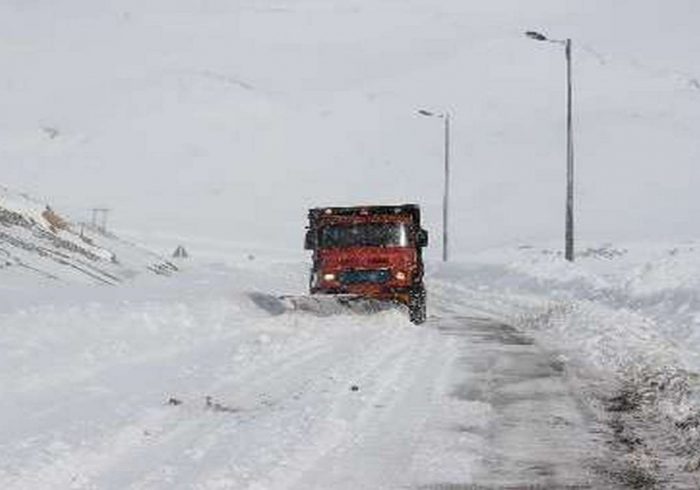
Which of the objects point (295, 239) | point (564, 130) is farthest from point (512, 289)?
point (564, 130)

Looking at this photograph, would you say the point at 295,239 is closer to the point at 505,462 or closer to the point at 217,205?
the point at 217,205

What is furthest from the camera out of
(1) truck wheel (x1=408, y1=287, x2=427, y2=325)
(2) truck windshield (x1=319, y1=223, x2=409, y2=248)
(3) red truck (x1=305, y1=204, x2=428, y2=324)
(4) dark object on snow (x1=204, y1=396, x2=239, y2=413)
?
(2) truck windshield (x1=319, y1=223, x2=409, y2=248)

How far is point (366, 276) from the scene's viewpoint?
21219 millimetres

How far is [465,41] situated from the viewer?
120m

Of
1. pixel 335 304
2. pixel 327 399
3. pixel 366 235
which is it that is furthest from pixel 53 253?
pixel 327 399

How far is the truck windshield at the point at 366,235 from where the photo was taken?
21562 mm

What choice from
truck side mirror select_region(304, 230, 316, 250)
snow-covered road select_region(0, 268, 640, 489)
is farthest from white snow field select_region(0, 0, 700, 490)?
truck side mirror select_region(304, 230, 316, 250)

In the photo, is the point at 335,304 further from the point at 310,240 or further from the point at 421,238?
the point at 421,238

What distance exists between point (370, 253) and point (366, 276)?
0.48 meters

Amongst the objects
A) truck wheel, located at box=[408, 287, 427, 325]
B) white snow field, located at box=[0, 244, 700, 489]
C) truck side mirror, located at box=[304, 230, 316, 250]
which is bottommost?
truck wheel, located at box=[408, 287, 427, 325]

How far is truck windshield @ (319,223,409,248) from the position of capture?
21.6m

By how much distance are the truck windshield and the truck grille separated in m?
0.57

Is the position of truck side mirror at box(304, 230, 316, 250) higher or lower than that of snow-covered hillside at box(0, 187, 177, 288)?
higher

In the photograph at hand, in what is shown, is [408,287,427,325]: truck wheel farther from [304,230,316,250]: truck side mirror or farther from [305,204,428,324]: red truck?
[304,230,316,250]: truck side mirror
